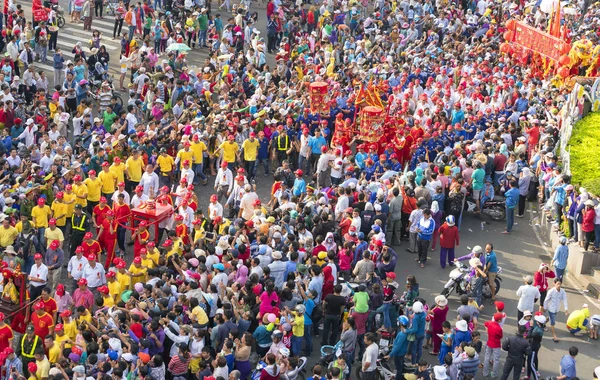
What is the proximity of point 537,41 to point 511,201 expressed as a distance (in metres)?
9.94

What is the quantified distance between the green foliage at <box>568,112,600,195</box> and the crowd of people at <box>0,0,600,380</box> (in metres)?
0.67

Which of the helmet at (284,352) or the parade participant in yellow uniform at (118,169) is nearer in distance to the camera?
the helmet at (284,352)

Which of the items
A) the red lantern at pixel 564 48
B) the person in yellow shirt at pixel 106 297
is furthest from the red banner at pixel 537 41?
the person in yellow shirt at pixel 106 297

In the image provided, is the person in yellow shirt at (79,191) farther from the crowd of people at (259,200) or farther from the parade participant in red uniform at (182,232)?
the parade participant in red uniform at (182,232)

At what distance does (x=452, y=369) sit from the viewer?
57.3 ft

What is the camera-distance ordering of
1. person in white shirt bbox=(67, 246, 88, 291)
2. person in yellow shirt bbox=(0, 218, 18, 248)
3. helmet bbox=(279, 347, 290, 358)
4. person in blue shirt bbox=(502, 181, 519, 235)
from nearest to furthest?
helmet bbox=(279, 347, 290, 358) < person in white shirt bbox=(67, 246, 88, 291) < person in yellow shirt bbox=(0, 218, 18, 248) < person in blue shirt bbox=(502, 181, 519, 235)

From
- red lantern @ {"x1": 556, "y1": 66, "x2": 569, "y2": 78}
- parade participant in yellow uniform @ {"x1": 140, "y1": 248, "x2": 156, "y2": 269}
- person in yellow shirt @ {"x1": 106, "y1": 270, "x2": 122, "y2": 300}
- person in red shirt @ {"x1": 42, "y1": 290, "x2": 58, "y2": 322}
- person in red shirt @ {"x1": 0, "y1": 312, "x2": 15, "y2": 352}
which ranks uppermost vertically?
red lantern @ {"x1": 556, "y1": 66, "x2": 569, "y2": 78}

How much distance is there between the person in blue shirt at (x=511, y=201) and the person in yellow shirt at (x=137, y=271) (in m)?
9.08

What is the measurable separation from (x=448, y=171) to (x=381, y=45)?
1122 centimetres

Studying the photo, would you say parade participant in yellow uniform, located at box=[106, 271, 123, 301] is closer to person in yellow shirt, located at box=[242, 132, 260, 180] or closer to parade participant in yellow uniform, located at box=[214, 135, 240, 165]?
parade participant in yellow uniform, located at box=[214, 135, 240, 165]

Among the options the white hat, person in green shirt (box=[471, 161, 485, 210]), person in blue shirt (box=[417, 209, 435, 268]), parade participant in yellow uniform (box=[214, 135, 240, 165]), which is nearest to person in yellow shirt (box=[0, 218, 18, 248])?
parade participant in yellow uniform (box=[214, 135, 240, 165])

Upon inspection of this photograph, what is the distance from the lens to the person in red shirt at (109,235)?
828 inches

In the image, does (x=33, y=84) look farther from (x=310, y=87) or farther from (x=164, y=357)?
(x=164, y=357)

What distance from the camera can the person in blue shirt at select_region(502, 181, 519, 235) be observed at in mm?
23703
